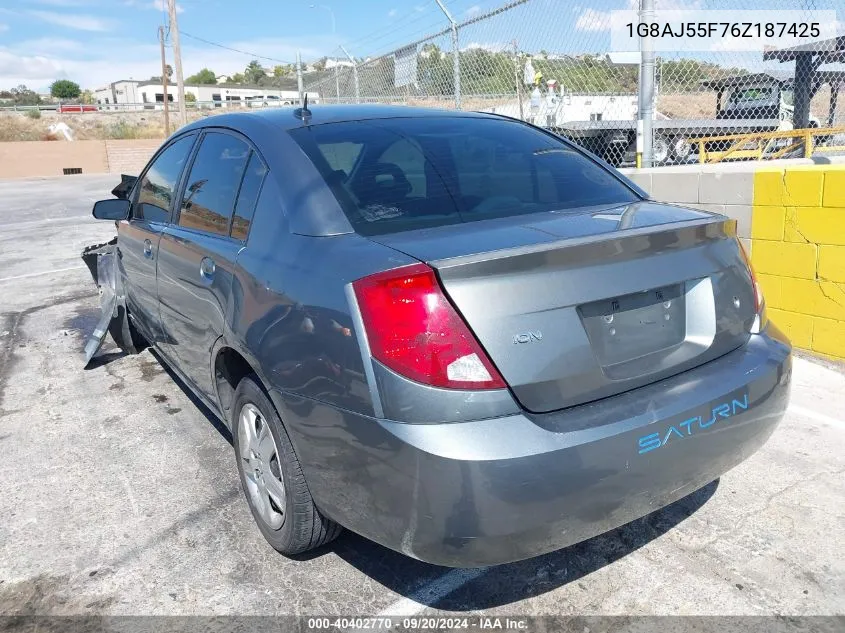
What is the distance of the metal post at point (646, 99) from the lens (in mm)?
5160

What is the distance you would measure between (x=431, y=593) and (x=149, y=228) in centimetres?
257

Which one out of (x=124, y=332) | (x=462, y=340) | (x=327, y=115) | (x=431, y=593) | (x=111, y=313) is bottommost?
(x=431, y=593)

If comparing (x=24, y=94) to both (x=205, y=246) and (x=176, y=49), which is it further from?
(x=205, y=246)

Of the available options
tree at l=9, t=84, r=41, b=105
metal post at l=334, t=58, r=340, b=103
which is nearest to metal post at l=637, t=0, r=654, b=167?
metal post at l=334, t=58, r=340, b=103

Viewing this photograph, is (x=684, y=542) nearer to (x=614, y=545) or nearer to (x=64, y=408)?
(x=614, y=545)

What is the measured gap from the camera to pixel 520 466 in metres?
1.88

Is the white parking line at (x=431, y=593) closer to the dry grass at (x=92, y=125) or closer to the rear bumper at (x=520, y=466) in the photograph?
the rear bumper at (x=520, y=466)

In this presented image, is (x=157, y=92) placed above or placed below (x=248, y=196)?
above

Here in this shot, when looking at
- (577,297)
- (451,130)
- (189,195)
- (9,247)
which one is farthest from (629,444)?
(9,247)

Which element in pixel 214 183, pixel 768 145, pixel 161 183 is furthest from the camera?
pixel 768 145

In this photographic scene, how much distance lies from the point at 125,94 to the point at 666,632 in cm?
10481

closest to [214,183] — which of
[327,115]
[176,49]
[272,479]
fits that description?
[327,115]

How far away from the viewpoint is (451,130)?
3082 millimetres

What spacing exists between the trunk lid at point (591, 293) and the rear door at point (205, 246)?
0.83m
